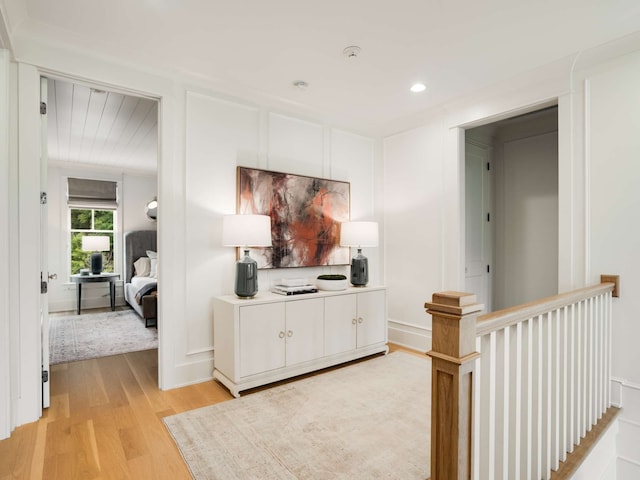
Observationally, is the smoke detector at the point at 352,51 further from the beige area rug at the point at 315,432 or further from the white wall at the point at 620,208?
the beige area rug at the point at 315,432

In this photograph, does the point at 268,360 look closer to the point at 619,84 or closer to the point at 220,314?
the point at 220,314

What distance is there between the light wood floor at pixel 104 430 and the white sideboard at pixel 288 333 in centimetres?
30

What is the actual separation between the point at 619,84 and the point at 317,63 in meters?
2.19

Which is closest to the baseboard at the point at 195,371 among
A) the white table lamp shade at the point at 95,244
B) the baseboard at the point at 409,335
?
the baseboard at the point at 409,335

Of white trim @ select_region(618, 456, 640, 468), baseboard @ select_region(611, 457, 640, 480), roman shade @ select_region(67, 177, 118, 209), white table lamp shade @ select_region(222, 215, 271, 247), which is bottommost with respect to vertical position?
baseboard @ select_region(611, 457, 640, 480)

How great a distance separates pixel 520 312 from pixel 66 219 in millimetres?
7029

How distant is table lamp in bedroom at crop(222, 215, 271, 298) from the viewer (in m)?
2.81

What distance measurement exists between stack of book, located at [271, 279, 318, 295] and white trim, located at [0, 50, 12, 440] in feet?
6.03

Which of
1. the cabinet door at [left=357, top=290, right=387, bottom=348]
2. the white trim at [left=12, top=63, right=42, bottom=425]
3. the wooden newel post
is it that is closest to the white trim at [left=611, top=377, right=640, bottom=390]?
the cabinet door at [left=357, top=290, right=387, bottom=348]

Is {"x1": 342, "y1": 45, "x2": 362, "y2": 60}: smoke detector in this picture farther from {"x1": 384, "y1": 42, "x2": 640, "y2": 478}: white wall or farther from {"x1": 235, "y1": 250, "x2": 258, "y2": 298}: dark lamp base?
{"x1": 235, "y1": 250, "x2": 258, "y2": 298}: dark lamp base

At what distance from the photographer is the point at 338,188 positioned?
153 inches

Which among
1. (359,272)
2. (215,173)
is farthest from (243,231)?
(359,272)

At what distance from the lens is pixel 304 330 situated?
3.05 metres

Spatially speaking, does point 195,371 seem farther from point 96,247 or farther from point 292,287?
point 96,247
